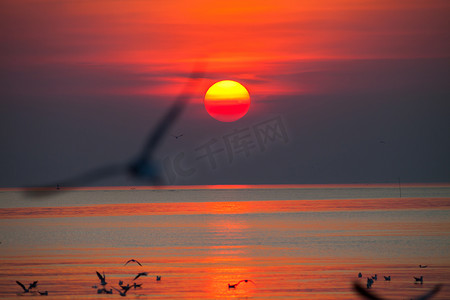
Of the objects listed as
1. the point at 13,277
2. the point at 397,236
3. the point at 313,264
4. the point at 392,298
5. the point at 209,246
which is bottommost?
the point at 392,298

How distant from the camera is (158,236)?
65.1 metres

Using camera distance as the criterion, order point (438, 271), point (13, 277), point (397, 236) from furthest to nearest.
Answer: point (397, 236), point (438, 271), point (13, 277)

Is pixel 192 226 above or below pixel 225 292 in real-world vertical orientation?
above

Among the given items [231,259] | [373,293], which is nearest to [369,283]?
[373,293]

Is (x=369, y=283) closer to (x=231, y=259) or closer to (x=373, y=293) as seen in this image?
(x=373, y=293)

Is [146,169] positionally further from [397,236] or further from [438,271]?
[397,236]

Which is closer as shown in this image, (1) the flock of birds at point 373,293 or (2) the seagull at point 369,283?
(1) the flock of birds at point 373,293

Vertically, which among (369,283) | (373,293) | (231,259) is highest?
(231,259)

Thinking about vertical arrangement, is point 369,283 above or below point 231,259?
below

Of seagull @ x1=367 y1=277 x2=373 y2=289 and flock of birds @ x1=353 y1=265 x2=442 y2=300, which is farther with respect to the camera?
seagull @ x1=367 y1=277 x2=373 y2=289

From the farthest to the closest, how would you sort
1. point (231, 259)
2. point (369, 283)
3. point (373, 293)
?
1. point (231, 259)
2. point (369, 283)
3. point (373, 293)

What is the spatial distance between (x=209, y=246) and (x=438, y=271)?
20.4 metres

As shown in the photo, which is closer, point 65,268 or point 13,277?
point 13,277

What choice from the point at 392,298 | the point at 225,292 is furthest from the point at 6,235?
the point at 392,298
